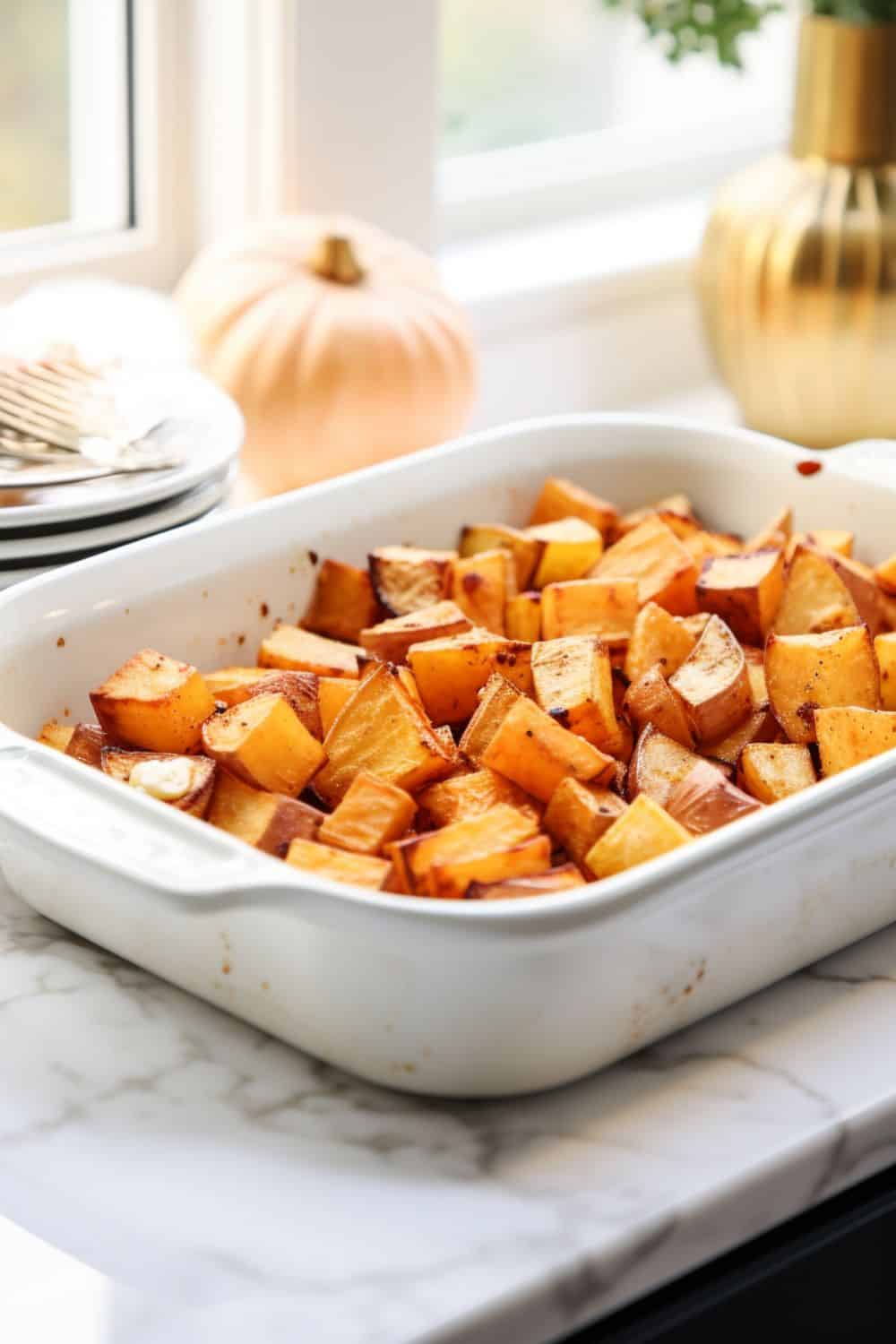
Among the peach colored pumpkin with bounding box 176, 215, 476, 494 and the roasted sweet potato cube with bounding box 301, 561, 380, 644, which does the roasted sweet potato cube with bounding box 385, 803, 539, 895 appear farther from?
the peach colored pumpkin with bounding box 176, 215, 476, 494

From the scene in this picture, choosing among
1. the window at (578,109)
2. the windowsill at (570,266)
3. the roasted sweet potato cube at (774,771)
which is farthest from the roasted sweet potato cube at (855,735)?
the window at (578,109)

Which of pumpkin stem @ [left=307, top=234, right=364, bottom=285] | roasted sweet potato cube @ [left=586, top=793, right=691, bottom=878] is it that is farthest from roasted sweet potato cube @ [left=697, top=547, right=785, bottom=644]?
pumpkin stem @ [left=307, top=234, right=364, bottom=285]

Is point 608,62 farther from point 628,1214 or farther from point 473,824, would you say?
point 628,1214

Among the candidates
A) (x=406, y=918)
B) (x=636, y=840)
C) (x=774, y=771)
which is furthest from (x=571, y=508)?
(x=406, y=918)

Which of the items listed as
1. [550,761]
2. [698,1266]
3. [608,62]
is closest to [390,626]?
[550,761]

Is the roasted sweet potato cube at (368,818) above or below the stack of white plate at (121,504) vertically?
below

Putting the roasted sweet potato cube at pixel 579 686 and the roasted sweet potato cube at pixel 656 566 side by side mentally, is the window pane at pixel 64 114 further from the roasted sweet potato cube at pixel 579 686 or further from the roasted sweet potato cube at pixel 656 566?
the roasted sweet potato cube at pixel 579 686

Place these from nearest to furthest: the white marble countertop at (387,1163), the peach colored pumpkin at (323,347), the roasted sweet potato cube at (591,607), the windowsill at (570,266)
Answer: the white marble countertop at (387,1163)
the roasted sweet potato cube at (591,607)
the peach colored pumpkin at (323,347)
the windowsill at (570,266)
